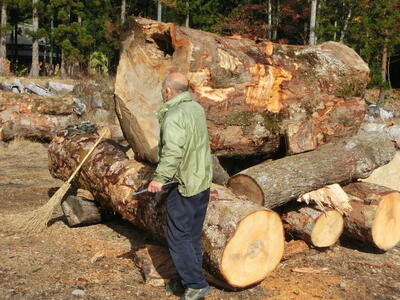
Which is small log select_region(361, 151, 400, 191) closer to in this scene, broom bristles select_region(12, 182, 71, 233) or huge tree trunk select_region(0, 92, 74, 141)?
broom bristles select_region(12, 182, 71, 233)

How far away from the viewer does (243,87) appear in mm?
5387

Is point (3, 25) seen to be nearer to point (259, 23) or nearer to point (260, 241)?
point (259, 23)

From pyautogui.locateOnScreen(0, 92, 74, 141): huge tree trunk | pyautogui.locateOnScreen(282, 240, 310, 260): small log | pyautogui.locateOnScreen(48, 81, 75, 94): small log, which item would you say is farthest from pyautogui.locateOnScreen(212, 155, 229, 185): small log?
pyautogui.locateOnScreen(48, 81, 75, 94): small log

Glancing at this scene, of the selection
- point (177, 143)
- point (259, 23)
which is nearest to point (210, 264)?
point (177, 143)

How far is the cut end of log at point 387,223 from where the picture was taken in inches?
205

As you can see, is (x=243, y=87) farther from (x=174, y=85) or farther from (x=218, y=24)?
(x=218, y=24)

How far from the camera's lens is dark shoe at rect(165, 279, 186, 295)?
→ 4012 millimetres

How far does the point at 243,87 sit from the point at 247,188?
1250 millimetres

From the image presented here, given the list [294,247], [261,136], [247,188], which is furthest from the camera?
[261,136]

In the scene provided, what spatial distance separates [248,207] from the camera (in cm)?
406

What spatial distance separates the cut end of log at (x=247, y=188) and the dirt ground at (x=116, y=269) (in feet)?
2.39

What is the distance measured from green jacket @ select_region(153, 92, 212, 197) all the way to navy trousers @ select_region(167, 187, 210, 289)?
10 centimetres

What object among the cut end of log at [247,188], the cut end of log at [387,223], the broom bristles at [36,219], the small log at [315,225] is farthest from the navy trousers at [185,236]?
the cut end of log at [387,223]

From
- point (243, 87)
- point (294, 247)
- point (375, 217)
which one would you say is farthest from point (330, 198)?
point (243, 87)
